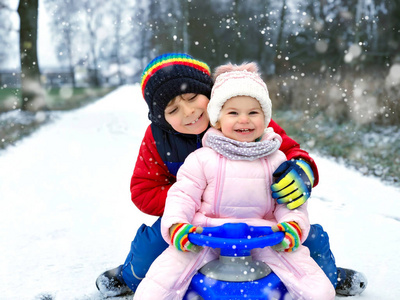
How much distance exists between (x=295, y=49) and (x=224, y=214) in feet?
46.7

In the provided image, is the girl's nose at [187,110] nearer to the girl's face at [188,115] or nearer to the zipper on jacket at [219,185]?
the girl's face at [188,115]

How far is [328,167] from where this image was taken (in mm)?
6035

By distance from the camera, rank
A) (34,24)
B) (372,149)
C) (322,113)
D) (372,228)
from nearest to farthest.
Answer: (372,228) → (372,149) → (322,113) → (34,24)

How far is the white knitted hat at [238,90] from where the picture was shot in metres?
1.85

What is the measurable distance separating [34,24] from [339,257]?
11834 millimetres

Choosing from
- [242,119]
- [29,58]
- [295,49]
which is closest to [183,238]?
[242,119]

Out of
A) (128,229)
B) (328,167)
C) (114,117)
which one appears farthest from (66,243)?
(114,117)

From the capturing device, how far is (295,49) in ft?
50.0

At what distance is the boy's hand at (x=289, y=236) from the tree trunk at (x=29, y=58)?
12.1 m

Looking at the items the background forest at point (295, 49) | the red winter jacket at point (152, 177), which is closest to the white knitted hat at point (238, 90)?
the red winter jacket at point (152, 177)

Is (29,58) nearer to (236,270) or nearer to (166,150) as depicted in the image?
(166,150)

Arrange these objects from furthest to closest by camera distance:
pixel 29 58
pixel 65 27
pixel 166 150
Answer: pixel 65 27 < pixel 29 58 < pixel 166 150

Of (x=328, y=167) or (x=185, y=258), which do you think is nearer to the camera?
(x=185, y=258)

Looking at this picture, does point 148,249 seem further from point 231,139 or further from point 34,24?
point 34,24
